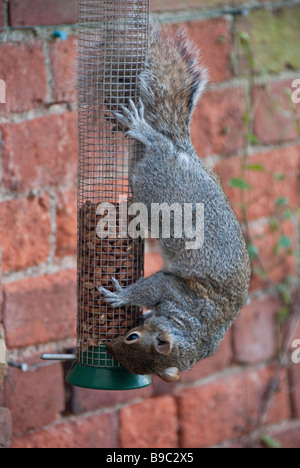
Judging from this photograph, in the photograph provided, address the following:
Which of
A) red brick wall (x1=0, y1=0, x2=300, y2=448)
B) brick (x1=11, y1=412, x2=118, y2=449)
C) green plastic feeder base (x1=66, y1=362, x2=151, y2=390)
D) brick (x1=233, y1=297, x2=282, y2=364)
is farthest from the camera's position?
brick (x1=233, y1=297, x2=282, y2=364)

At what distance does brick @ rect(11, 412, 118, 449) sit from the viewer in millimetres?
1602

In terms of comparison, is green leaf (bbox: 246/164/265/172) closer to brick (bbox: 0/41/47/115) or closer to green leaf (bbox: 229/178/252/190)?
green leaf (bbox: 229/178/252/190)

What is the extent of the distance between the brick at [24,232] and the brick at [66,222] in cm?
3

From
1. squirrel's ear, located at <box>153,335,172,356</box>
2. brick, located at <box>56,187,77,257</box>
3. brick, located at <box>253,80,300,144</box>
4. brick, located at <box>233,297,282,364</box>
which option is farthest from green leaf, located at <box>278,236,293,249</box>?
squirrel's ear, located at <box>153,335,172,356</box>

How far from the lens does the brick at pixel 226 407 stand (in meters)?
1.89

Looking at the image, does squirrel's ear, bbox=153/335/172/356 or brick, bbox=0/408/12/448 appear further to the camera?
brick, bbox=0/408/12/448

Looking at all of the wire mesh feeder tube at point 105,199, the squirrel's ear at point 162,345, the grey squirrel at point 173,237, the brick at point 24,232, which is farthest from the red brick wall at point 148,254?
the squirrel's ear at point 162,345

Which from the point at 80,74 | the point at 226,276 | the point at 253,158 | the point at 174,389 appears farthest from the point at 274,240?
the point at 80,74

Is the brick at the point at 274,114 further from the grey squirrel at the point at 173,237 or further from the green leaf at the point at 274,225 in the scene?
the grey squirrel at the point at 173,237

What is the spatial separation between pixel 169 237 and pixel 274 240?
71 cm

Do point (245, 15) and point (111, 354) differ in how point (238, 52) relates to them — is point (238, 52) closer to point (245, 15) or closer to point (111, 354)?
point (245, 15)

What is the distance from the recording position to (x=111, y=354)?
4.37 feet

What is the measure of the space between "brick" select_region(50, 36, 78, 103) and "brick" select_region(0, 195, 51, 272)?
0.75 ft

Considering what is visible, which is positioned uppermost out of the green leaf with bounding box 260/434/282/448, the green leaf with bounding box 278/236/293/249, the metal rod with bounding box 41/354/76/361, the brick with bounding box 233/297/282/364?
the green leaf with bounding box 278/236/293/249
